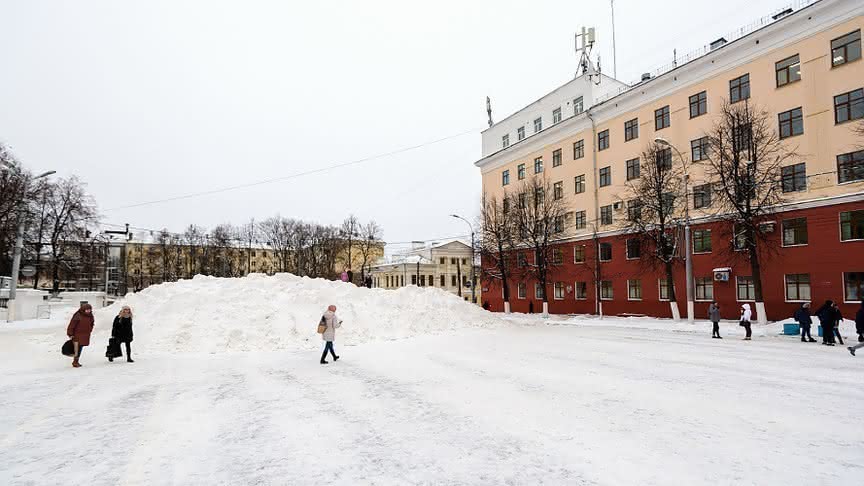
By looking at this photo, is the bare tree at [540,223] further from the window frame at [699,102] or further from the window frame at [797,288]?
the window frame at [797,288]

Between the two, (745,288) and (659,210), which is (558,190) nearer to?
(659,210)

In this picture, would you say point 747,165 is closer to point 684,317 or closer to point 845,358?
point 684,317

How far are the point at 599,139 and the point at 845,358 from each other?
2833 cm

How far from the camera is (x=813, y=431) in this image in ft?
22.1

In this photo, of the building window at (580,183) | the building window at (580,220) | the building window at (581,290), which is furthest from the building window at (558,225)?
the building window at (581,290)

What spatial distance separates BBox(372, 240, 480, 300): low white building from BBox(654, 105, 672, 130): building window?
47.2m

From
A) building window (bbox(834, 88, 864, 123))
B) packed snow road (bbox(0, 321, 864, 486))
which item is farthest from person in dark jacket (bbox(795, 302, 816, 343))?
building window (bbox(834, 88, 864, 123))

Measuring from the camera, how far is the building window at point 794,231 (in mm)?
25317

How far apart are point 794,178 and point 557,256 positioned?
1906 cm

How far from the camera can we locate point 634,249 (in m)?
35.1

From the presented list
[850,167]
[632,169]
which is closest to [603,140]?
[632,169]

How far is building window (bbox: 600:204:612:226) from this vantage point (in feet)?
125

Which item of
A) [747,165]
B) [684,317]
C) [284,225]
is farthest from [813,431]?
[284,225]

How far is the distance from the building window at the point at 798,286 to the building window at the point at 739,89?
36.6 feet
